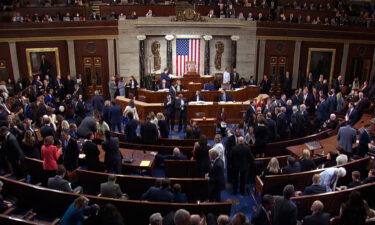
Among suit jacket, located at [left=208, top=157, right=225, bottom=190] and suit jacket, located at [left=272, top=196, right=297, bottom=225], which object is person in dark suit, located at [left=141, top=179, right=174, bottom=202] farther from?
suit jacket, located at [left=272, top=196, right=297, bottom=225]

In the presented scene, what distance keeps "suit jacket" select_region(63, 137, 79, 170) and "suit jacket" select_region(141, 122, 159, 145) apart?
7.46 feet

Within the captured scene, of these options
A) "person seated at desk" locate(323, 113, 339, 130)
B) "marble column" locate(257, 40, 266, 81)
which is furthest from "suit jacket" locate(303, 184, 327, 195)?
"marble column" locate(257, 40, 266, 81)

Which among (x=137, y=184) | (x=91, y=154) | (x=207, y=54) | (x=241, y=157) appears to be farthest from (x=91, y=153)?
(x=207, y=54)

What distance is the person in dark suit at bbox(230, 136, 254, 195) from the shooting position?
8352 mm

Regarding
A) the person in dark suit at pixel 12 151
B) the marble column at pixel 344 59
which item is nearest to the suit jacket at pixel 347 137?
the person in dark suit at pixel 12 151

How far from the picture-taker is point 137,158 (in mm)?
8859

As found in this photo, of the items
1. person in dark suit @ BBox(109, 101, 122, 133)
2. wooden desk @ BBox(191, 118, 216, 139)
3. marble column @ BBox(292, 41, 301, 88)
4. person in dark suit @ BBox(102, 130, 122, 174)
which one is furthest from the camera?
marble column @ BBox(292, 41, 301, 88)

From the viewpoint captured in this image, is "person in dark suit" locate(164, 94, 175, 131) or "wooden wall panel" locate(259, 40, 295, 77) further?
"wooden wall panel" locate(259, 40, 295, 77)

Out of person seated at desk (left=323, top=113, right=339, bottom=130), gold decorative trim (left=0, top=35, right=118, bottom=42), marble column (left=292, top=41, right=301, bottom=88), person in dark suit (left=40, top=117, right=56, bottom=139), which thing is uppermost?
gold decorative trim (left=0, top=35, right=118, bottom=42)

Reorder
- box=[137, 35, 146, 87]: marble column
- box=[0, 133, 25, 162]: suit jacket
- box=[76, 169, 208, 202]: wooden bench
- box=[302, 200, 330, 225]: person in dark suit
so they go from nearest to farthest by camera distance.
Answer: box=[302, 200, 330, 225]: person in dark suit → box=[76, 169, 208, 202]: wooden bench → box=[0, 133, 25, 162]: suit jacket → box=[137, 35, 146, 87]: marble column

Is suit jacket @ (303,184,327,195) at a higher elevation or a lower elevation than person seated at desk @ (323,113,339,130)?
lower

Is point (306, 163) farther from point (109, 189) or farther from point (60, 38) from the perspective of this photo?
point (60, 38)

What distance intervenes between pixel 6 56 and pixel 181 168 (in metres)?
12.7

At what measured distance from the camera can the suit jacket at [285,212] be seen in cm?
571
